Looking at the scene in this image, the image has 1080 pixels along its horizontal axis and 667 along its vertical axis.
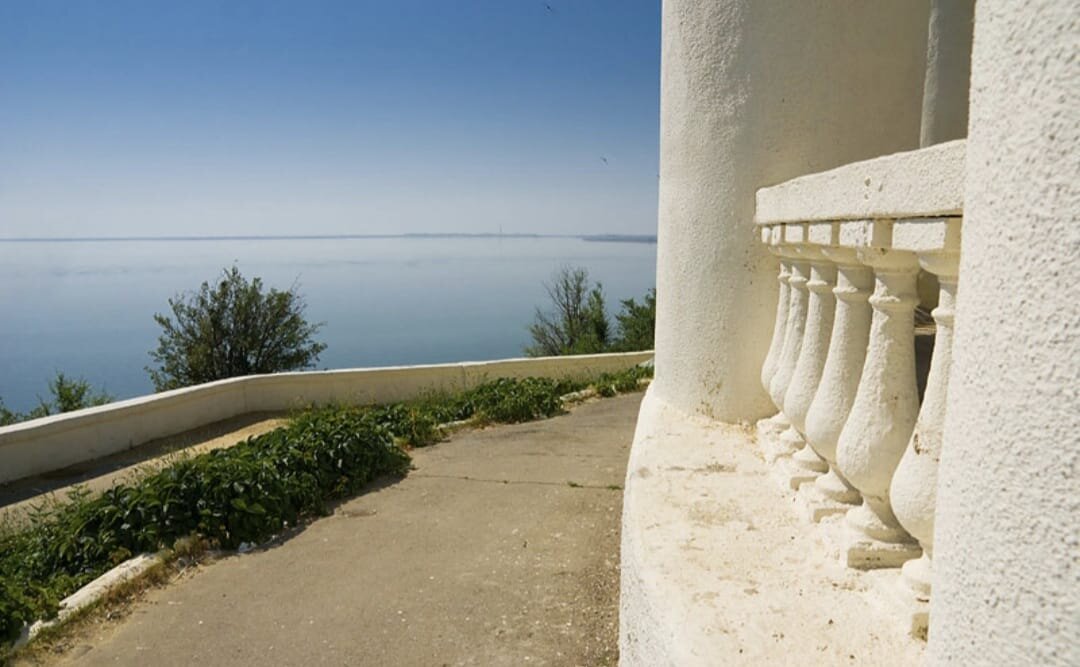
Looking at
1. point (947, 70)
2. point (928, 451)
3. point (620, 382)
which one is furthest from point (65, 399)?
point (928, 451)

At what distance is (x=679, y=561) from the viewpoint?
228 cm

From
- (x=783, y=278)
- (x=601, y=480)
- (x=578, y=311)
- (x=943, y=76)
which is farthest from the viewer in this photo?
(x=578, y=311)

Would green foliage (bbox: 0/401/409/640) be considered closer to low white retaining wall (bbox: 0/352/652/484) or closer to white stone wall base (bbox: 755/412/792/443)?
low white retaining wall (bbox: 0/352/652/484)

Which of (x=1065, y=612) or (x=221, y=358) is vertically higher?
(x=1065, y=612)

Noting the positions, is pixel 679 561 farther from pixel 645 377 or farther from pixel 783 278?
pixel 645 377

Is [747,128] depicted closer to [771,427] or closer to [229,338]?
[771,427]

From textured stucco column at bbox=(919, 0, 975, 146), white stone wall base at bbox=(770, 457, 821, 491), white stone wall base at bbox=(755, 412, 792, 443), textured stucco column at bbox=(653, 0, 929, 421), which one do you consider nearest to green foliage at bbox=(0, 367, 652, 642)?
textured stucco column at bbox=(653, 0, 929, 421)

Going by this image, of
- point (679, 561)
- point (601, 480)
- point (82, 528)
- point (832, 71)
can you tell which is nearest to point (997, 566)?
point (679, 561)

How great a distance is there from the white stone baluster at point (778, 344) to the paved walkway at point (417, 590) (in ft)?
4.13

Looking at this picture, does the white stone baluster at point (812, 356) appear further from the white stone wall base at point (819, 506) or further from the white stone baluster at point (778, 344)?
the white stone baluster at point (778, 344)

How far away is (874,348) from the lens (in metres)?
2.01

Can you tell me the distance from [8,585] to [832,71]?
5.01 meters

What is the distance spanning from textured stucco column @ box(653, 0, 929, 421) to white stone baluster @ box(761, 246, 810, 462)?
0.53 m

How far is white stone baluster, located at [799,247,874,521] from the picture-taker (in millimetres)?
2225
